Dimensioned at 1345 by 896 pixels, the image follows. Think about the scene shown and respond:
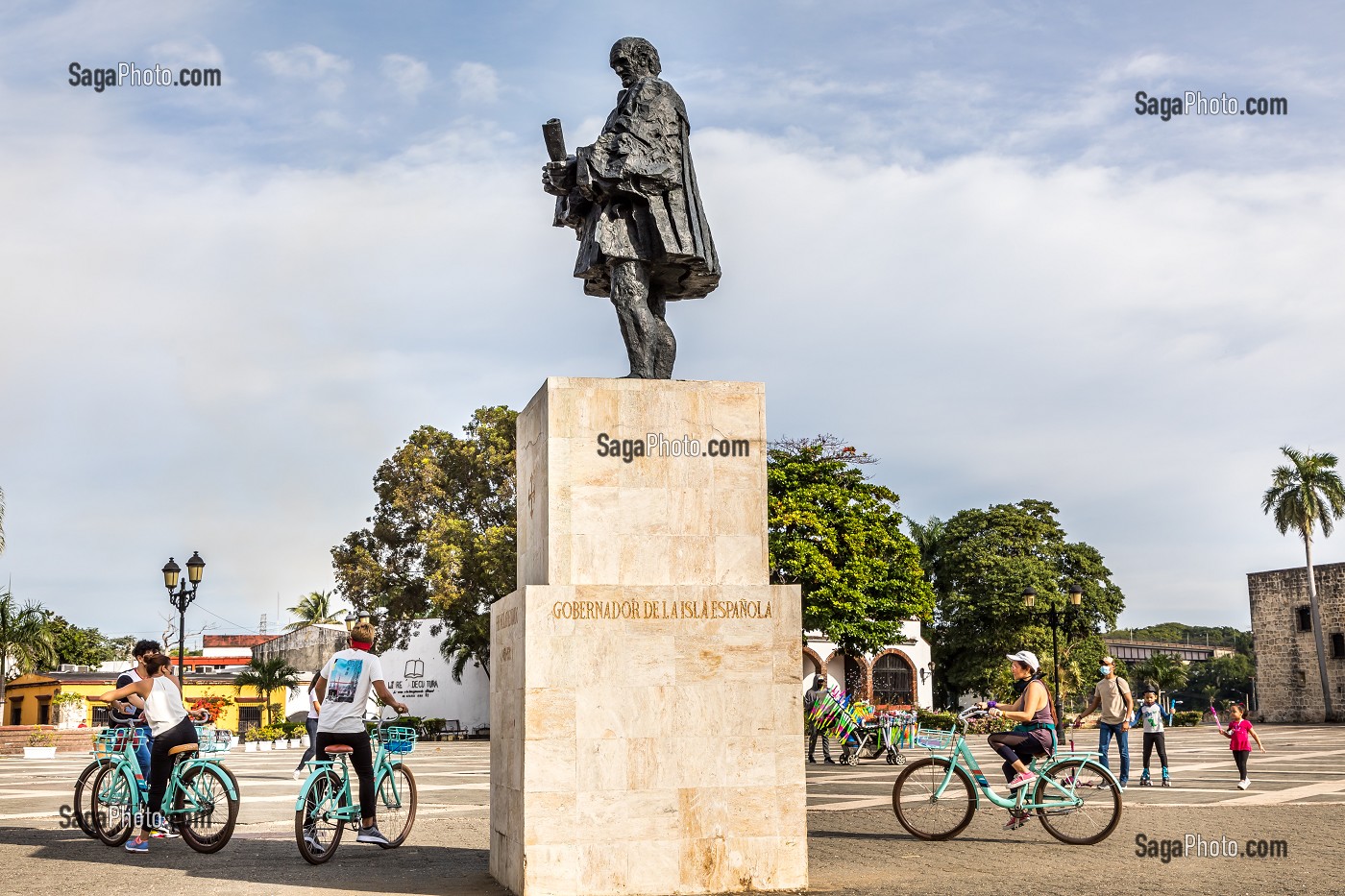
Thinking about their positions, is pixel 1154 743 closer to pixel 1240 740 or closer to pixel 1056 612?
pixel 1240 740

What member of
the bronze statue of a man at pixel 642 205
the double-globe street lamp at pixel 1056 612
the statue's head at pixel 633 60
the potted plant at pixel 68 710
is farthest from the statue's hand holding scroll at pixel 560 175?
the potted plant at pixel 68 710

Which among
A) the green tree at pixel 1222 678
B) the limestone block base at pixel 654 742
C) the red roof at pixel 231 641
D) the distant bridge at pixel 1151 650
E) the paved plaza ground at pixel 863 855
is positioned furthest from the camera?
the distant bridge at pixel 1151 650

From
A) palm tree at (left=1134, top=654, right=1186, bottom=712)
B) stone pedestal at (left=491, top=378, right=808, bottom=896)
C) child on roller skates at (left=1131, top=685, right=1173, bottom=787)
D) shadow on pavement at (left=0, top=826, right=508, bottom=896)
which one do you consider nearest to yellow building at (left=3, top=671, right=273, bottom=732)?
child on roller skates at (left=1131, top=685, right=1173, bottom=787)

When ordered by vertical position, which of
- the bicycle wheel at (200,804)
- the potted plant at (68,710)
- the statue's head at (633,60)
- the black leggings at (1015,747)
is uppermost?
the statue's head at (633,60)

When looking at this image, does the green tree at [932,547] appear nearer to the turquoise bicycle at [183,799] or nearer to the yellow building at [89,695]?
the yellow building at [89,695]

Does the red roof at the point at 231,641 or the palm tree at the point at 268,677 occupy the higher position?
the red roof at the point at 231,641

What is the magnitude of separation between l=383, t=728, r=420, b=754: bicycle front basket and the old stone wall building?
177 feet

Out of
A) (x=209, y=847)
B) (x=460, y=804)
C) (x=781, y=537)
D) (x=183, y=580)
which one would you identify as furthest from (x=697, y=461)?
(x=781, y=537)

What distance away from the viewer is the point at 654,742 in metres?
7.67

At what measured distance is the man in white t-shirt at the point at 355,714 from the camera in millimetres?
9328

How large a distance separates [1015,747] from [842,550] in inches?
1033

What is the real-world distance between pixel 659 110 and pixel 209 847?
6.64 m

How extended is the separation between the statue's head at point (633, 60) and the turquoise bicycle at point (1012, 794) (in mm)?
5606

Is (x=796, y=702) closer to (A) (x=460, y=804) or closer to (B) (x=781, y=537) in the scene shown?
(A) (x=460, y=804)
